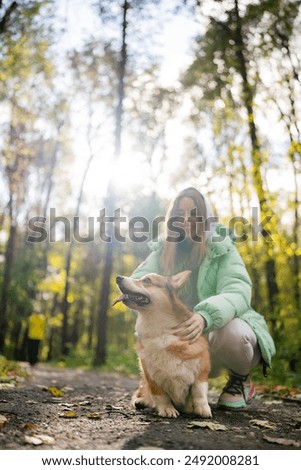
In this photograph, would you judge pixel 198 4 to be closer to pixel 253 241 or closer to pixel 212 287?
pixel 253 241

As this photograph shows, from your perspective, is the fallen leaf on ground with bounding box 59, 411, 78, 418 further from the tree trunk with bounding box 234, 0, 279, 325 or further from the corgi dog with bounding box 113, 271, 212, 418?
the tree trunk with bounding box 234, 0, 279, 325

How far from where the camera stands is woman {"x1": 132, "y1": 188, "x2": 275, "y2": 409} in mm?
3264

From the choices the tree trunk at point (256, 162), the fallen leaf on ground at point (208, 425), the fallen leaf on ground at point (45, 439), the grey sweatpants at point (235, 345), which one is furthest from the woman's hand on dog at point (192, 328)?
the tree trunk at point (256, 162)

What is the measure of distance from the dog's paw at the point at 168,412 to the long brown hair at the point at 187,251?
1132mm

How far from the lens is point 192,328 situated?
2879 millimetres

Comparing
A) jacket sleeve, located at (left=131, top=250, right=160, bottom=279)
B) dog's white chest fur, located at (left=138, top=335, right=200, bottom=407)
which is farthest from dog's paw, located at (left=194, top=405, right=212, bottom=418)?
jacket sleeve, located at (left=131, top=250, right=160, bottom=279)

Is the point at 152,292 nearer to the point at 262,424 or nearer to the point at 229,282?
the point at 229,282

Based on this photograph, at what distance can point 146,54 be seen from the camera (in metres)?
12.6

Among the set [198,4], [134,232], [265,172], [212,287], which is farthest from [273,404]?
[134,232]

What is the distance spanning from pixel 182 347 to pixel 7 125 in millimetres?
13646

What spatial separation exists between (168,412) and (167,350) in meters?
0.43

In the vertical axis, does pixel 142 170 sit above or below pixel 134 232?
above

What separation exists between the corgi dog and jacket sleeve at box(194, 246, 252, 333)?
0.48 ft

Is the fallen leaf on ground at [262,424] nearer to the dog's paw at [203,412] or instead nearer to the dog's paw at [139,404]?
the dog's paw at [203,412]
